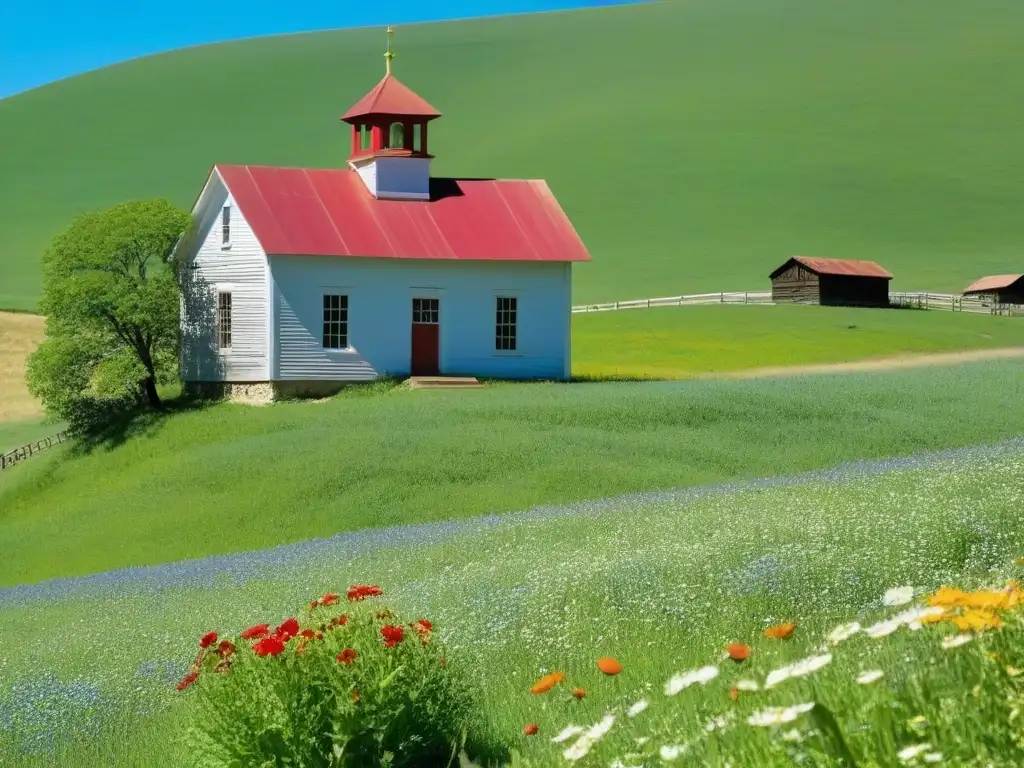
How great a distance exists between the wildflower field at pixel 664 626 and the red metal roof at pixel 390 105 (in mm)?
29654

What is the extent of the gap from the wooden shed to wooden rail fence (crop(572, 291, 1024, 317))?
1629 millimetres

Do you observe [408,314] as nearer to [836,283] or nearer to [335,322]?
[335,322]

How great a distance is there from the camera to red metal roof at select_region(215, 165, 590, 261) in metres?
44.1

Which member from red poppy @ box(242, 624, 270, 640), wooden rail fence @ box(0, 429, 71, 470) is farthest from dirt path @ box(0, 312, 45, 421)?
red poppy @ box(242, 624, 270, 640)

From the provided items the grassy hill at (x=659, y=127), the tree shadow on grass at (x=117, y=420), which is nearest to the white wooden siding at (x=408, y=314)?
the tree shadow on grass at (x=117, y=420)

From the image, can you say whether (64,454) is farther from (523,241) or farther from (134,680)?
(134,680)

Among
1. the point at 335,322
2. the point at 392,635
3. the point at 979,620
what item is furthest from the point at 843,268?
the point at 979,620

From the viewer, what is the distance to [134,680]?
1201cm

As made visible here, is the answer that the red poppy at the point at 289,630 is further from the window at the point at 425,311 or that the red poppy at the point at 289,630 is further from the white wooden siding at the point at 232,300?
the window at the point at 425,311

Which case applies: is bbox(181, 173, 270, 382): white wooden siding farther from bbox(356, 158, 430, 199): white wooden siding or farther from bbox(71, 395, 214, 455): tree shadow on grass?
bbox(356, 158, 430, 199): white wooden siding

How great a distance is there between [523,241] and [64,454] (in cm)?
1601

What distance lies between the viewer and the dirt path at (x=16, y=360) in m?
57.4

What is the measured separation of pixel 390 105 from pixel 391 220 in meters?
4.48

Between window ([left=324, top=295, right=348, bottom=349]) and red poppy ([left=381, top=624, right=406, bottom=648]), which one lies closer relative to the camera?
red poppy ([left=381, top=624, right=406, bottom=648])
